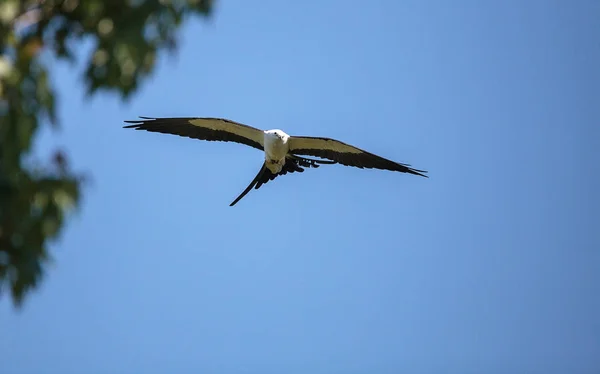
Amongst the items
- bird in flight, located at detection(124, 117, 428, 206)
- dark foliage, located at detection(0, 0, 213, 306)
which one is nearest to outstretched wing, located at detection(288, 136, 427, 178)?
bird in flight, located at detection(124, 117, 428, 206)

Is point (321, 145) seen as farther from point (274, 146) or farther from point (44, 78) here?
point (44, 78)

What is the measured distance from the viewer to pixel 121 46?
531 cm

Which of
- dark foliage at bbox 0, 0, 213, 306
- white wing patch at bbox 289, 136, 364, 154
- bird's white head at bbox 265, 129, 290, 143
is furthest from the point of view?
white wing patch at bbox 289, 136, 364, 154

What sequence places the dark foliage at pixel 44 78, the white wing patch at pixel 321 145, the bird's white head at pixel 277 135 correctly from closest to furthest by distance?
the dark foliage at pixel 44 78 < the bird's white head at pixel 277 135 < the white wing patch at pixel 321 145

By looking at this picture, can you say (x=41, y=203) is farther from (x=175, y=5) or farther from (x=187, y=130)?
(x=187, y=130)

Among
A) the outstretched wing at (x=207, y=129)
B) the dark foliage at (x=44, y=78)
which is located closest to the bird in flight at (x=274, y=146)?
the outstretched wing at (x=207, y=129)

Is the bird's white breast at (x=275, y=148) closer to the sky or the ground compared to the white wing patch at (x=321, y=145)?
closer to the ground

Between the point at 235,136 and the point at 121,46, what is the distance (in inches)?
280

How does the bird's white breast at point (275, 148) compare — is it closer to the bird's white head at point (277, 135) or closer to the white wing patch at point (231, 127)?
the bird's white head at point (277, 135)

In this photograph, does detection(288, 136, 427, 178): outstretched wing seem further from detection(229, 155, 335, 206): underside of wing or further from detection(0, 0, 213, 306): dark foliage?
detection(0, 0, 213, 306): dark foliage

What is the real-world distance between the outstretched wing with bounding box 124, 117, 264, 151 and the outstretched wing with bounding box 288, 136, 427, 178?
66cm

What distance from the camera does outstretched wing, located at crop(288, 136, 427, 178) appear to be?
39.4 feet

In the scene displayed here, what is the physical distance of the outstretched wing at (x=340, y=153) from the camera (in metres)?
12.0

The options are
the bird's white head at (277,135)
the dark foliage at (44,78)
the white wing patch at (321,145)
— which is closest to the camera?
the dark foliage at (44,78)
